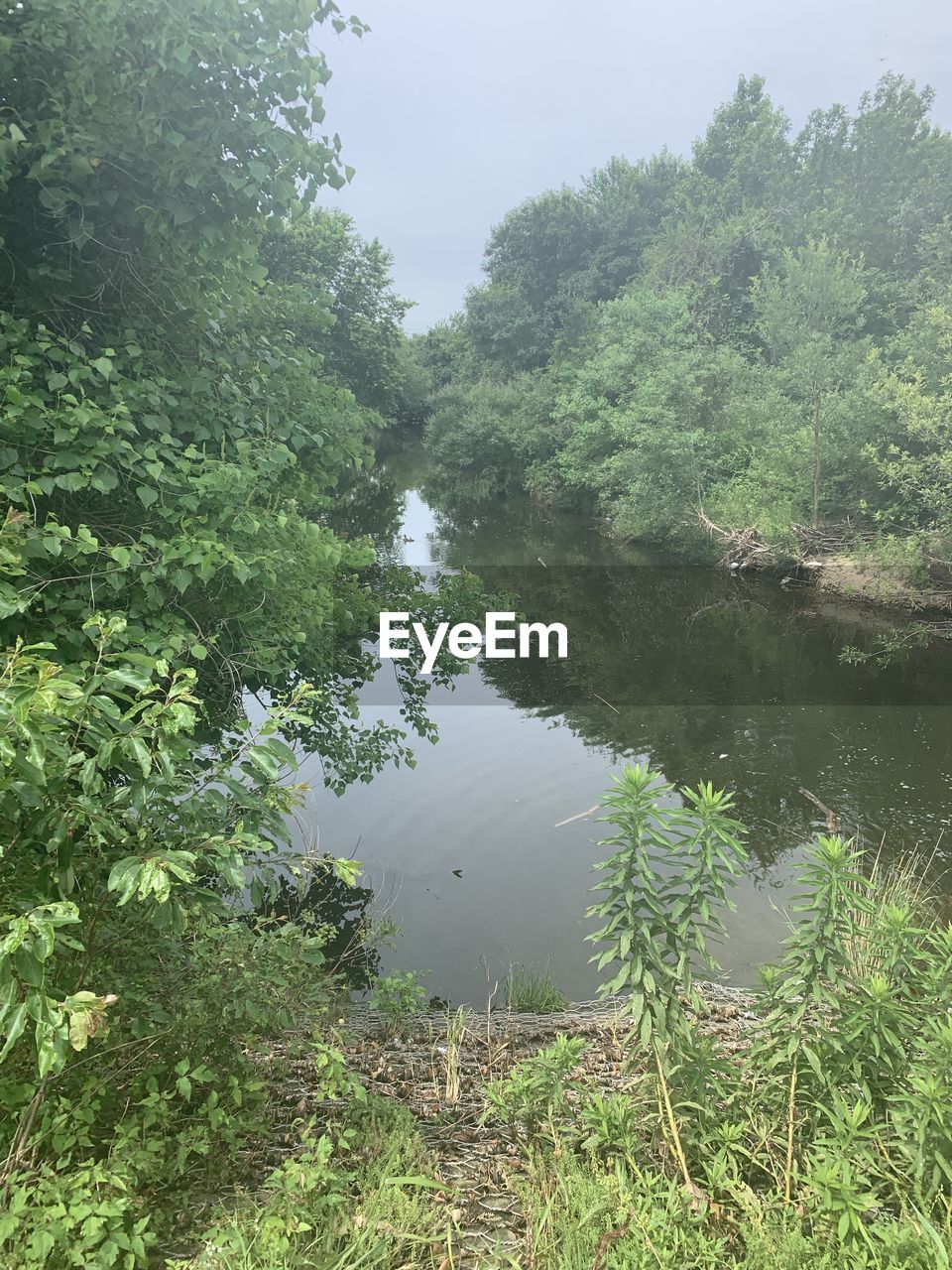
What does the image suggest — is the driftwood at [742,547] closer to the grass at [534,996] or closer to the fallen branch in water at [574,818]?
the fallen branch in water at [574,818]

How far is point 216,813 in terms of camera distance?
9.39 feet

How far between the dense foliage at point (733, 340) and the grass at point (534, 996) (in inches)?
505

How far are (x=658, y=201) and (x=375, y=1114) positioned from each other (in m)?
51.0

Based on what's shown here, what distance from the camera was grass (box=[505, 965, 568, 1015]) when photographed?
18.1 ft

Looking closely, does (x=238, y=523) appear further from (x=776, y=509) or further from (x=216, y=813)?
(x=776, y=509)

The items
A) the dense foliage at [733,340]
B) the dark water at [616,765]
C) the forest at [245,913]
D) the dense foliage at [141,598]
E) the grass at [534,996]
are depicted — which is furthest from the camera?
the dense foliage at [733,340]

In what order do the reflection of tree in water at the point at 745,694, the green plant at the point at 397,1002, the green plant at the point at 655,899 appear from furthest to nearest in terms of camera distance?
the reflection of tree in water at the point at 745,694 → the green plant at the point at 397,1002 → the green plant at the point at 655,899

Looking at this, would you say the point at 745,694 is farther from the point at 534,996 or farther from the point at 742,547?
the point at 742,547

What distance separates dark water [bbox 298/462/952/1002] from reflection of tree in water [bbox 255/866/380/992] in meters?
0.22

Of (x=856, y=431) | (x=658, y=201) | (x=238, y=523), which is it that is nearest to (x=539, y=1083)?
(x=238, y=523)

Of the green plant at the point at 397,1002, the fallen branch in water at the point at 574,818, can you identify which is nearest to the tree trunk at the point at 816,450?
the fallen branch in water at the point at 574,818

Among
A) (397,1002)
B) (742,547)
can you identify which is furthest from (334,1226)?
(742,547)

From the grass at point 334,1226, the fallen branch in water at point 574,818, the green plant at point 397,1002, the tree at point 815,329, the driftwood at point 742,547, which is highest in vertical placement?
the tree at point 815,329

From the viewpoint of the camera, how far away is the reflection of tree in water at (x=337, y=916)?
612 cm
